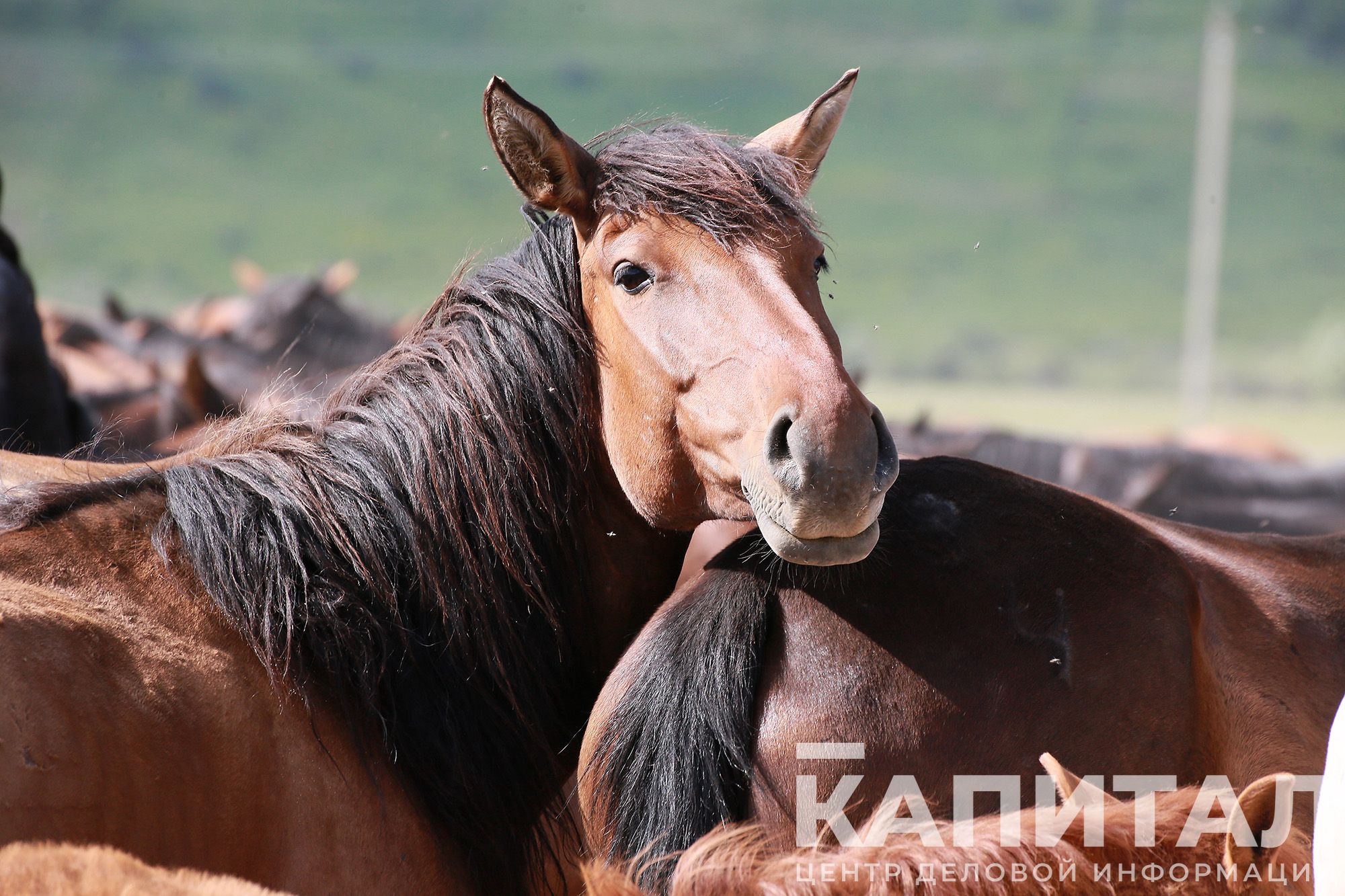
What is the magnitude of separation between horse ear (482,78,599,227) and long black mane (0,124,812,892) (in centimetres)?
5

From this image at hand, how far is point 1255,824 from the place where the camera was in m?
1.39

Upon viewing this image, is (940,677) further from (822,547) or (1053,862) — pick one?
(1053,862)

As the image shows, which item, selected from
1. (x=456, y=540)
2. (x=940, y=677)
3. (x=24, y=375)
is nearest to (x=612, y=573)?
(x=456, y=540)

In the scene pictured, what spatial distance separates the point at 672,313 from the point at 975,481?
67 cm

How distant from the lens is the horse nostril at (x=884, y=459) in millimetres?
1876

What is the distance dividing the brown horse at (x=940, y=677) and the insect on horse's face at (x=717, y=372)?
0.15 metres

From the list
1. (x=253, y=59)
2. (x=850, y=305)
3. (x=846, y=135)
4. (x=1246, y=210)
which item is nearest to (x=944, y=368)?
(x=850, y=305)

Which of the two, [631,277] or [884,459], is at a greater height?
[631,277]

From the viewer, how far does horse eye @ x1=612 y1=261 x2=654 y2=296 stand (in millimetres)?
2230

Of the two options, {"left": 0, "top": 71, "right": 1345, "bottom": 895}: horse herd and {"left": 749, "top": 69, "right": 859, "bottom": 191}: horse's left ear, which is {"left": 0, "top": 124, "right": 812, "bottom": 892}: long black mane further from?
{"left": 749, "top": 69, "right": 859, "bottom": 191}: horse's left ear

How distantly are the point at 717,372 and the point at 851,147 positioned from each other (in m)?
33.4

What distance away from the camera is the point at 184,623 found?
2023 mm

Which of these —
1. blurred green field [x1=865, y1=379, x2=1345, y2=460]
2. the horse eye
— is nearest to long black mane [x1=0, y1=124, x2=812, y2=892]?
the horse eye

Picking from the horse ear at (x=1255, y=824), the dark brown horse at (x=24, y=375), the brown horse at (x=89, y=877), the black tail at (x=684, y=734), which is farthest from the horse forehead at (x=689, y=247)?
the dark brown horse at (x=24, y=375)
